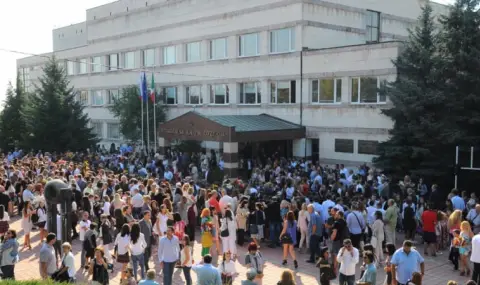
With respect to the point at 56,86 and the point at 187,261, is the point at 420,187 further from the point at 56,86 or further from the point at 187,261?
the point at 56,86

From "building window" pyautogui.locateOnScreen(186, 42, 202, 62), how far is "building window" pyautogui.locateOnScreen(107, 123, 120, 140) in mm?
12337

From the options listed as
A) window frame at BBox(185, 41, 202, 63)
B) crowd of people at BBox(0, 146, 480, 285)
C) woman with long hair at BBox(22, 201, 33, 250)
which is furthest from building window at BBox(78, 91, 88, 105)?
woman with long hair at BBox(22, 201, 33, 250)

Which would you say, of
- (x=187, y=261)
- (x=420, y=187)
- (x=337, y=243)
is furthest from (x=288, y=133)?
(x=187, y=261)

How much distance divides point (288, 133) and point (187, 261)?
18468 millimetres

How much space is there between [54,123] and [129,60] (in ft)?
33.2

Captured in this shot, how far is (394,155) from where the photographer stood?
22094 mm

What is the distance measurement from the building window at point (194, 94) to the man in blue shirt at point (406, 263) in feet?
94.7

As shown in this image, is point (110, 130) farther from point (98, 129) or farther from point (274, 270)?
point (274, 270)

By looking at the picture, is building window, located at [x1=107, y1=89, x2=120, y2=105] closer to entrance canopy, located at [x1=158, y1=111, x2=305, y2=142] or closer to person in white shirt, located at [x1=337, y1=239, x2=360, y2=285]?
entrance canopy, located at [x1=158, y1=111, x2=305, y2=142]

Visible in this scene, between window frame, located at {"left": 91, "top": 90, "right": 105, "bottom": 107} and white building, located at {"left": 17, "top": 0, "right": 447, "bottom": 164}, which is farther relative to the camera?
window frame, located at {"left": 91, "top": 90, "right": 105, "bottom": 107}

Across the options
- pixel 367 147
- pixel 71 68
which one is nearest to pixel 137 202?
pixel 367 147

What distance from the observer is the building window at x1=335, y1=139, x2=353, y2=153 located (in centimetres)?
2814

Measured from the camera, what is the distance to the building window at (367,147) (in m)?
26.9

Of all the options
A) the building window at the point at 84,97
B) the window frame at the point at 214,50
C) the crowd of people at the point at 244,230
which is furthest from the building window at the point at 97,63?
the crowd of people at the point at 244,230
